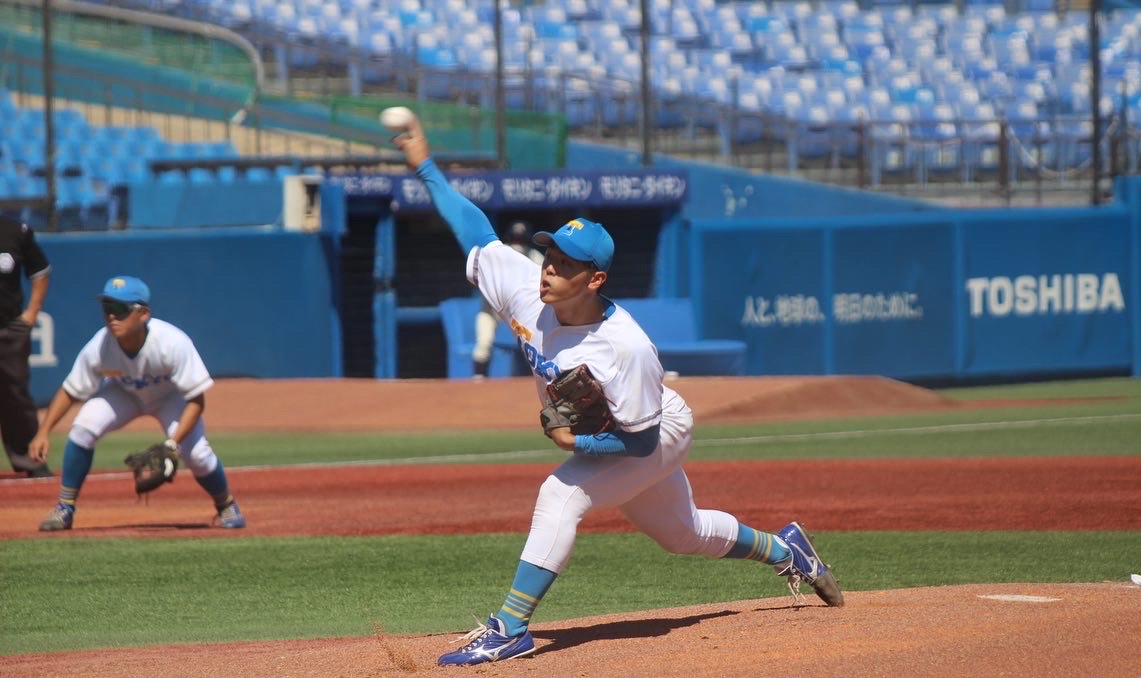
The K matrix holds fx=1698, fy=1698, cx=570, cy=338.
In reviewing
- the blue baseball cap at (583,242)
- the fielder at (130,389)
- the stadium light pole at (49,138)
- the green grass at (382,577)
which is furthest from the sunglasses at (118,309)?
the stadium light pole at (49,138)

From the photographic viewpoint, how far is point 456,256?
20.3 meters

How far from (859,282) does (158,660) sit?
15.7 metres

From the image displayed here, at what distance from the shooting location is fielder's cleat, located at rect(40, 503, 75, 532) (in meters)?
9.40

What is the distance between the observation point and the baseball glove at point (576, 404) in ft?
17.7

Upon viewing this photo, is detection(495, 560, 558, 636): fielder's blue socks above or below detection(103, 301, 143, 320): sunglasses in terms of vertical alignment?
below

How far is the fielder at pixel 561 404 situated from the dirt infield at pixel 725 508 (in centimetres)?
32

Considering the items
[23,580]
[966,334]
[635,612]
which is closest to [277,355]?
[966,334]


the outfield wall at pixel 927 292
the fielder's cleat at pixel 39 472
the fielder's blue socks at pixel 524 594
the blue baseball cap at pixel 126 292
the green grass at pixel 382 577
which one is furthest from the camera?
the outfield wall at pixel 927 292

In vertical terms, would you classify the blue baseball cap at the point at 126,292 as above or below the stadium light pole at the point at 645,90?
below

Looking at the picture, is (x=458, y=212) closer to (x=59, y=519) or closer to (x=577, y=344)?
(x=577, y=344)

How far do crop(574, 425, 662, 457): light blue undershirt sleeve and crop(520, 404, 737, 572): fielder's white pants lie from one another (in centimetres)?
10

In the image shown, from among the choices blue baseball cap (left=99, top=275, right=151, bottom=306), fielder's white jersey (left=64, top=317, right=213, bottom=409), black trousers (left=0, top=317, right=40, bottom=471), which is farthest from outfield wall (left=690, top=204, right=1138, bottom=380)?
blue baseball cap (left=99, top=275, right=151, bottom=306)

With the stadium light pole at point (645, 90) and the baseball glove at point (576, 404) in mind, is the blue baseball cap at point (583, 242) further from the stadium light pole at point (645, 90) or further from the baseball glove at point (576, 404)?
the stadium light pole at point (645, 90)

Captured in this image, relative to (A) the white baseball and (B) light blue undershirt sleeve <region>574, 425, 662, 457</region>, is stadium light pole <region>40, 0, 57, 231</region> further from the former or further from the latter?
(B) light blue undershirt sleeve <region>574, 425, 662, 457</region>
